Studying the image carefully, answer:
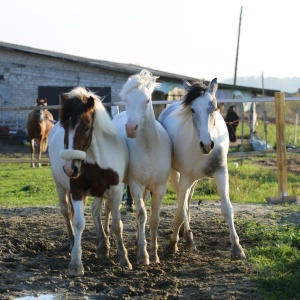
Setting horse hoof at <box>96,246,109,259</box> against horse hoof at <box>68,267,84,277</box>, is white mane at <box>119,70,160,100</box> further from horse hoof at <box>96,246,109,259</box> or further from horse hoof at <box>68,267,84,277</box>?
horse hoof at <box>68,267,84,277</box>

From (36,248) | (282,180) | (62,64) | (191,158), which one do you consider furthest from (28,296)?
(62,64)

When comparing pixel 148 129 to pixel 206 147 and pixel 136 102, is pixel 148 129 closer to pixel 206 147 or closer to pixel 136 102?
pixel 136 102

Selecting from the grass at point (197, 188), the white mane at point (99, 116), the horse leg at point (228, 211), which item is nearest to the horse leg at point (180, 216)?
the horse leg at point (228, 211)

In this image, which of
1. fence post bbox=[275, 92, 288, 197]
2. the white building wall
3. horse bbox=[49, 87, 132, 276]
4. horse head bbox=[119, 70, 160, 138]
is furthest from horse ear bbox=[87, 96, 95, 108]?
the white building wall

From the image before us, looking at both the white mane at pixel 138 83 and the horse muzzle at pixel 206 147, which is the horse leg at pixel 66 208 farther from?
the horse muzzle at pixel 206 147

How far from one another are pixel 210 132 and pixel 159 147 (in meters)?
0.66

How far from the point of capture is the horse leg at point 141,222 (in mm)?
7809

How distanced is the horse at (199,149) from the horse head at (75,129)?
1.22 metres

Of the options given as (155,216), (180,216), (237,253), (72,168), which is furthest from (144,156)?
(237,253)

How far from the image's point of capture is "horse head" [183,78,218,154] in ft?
25.4

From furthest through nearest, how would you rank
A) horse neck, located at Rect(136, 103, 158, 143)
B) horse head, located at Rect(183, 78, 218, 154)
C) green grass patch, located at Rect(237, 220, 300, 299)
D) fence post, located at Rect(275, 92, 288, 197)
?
1. fence post, located at Rect(275, 92, 288, 197)
2. horse neck, located at Rect(136, 103, 158, 143)
3. horse head, located at Rect(183, 78, 218, 154)
4. green grass patch, located at Rect(237, 220, 300, 299)

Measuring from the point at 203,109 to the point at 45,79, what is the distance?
2273 cm

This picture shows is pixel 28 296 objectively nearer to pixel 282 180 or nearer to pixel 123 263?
→ pixel 123 263

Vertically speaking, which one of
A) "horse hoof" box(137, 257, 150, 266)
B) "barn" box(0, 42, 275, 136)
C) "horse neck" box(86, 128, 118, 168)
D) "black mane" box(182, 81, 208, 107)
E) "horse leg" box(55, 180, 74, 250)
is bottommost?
"horse hoof" box(137, 257, 150, 266)
